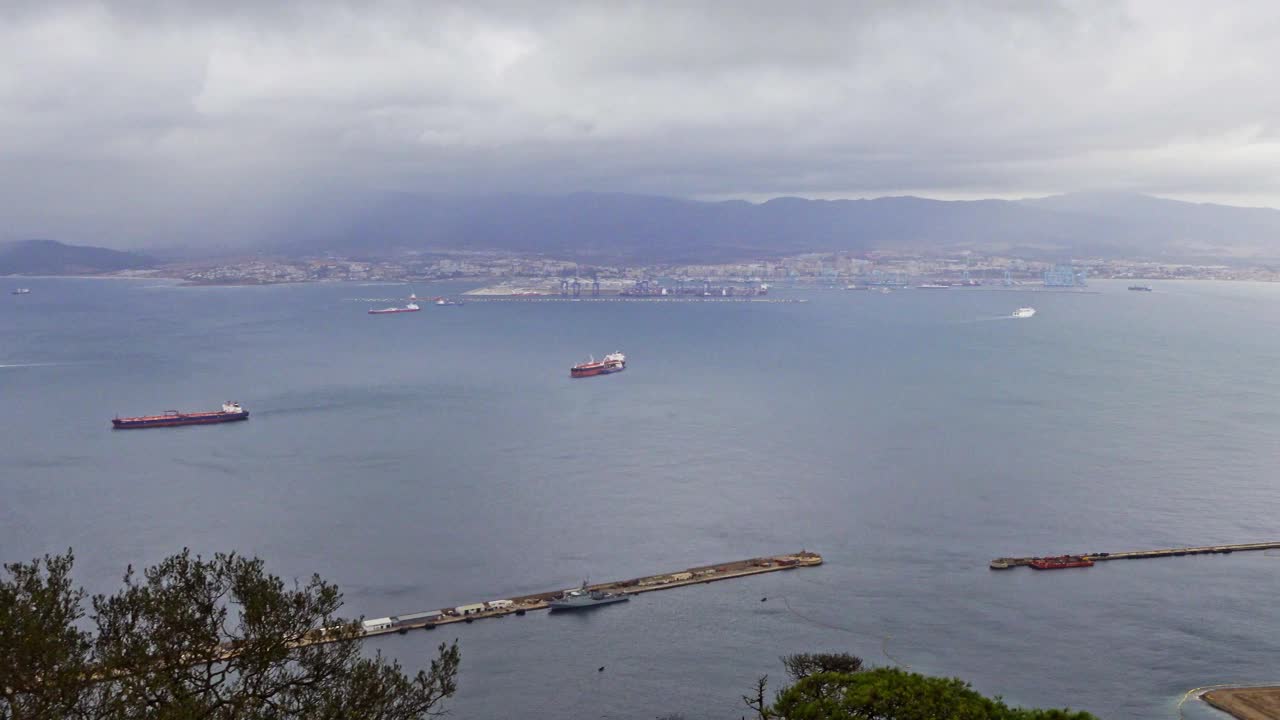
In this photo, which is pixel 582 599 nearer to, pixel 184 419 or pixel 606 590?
pixel 606 590

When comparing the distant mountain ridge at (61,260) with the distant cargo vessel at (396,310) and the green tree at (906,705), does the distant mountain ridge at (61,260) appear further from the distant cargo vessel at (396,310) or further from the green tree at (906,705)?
the green tree at (906,705)

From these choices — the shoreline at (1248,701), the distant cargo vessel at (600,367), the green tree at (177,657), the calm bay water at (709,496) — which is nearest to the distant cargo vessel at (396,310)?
the calm bay water at (709,496)

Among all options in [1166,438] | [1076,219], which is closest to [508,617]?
[1166,438]

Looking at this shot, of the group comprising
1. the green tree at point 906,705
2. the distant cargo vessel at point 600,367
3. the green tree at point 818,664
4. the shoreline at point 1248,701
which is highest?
the green tree at point 906,705

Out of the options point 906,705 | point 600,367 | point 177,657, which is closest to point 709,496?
point 906,705

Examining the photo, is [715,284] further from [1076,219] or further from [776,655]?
[1076,219]

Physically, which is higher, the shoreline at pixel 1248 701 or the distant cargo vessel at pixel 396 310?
the distant cargo vessel at pixel 396 310
